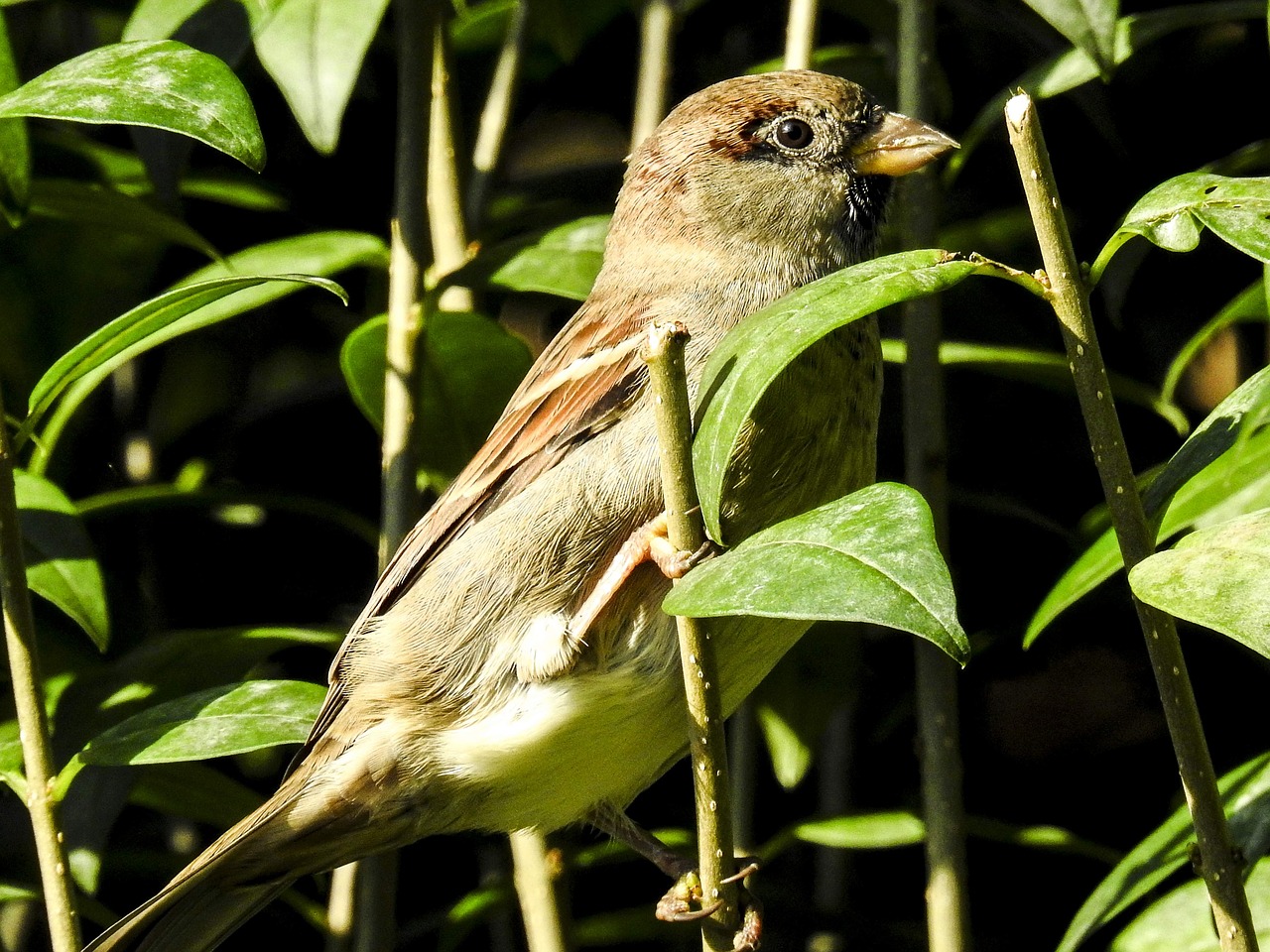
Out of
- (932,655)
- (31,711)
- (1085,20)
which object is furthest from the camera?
(932,655)

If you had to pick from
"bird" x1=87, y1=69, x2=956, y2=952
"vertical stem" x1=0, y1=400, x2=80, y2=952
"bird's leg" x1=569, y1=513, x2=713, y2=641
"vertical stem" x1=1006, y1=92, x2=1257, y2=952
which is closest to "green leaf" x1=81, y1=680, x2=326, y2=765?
"vertical stem" x1=0, y1=400, x2=80, y2=952

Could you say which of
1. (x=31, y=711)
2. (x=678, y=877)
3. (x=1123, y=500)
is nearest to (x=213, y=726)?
(x=31, y=711)

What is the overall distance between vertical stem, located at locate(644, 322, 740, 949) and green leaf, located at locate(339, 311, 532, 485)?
1007 mm

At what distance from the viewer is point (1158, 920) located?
7.21 feet

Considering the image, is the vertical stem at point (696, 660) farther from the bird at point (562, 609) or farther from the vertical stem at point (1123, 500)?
the bird at point (562, 609)

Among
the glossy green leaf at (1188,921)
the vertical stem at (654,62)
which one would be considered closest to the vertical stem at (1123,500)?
the glossy green leaf at (1188,921)

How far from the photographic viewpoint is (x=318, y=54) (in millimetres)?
2297

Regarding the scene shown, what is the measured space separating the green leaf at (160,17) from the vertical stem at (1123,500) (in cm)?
152

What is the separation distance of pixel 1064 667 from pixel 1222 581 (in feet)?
6.91

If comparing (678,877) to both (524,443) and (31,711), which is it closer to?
(524,443)

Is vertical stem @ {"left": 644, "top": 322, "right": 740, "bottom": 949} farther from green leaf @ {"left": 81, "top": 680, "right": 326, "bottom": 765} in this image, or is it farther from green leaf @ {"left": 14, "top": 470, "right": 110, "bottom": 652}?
green leaf @ {"left": 14, "top": 470, "right": 110, "bottom": 652}

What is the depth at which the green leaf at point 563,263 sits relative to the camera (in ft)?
8.52

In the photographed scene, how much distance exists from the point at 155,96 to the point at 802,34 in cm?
132

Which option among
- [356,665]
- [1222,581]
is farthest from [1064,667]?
[1222,581]
